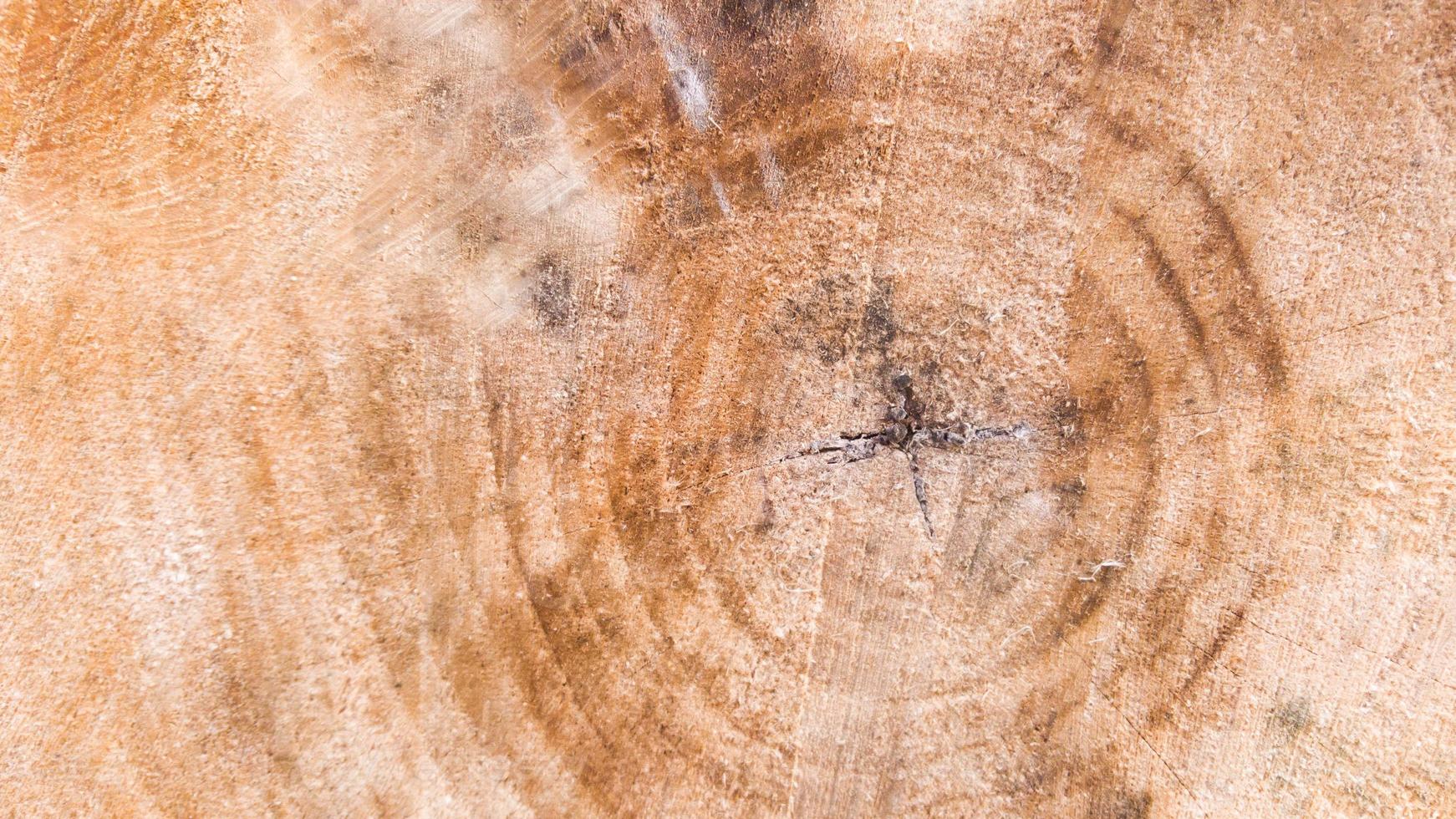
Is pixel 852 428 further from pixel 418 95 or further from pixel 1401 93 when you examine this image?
pixel 1401 93

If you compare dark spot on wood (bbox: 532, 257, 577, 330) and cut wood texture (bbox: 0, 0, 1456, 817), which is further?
dark spot on wood (bbox: 532, 257, 577, 330)

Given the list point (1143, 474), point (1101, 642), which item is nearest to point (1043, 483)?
point (1143, 474)

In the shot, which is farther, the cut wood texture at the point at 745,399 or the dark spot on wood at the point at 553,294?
the dark spot on wood at the point at 553,294

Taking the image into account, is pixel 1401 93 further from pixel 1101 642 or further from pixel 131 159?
pixel 131 159

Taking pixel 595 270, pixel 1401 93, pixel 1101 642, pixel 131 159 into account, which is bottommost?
pixel 1101 642

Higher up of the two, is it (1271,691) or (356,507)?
(356,507)

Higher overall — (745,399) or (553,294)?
(553,294)
